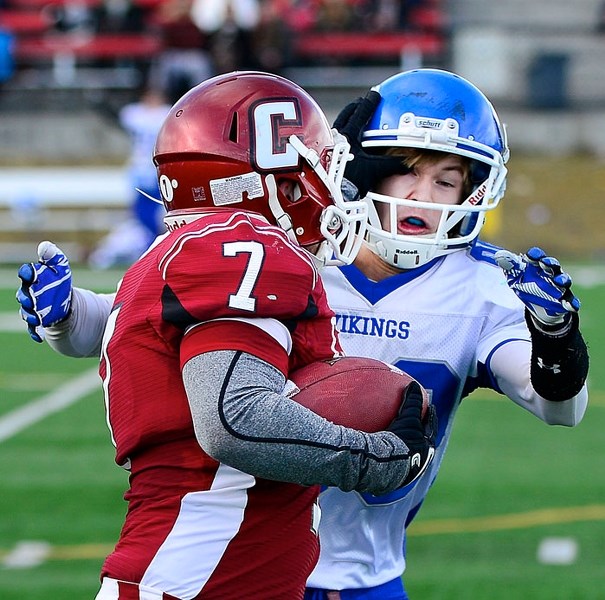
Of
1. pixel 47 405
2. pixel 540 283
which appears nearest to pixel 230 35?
pixel 47 405

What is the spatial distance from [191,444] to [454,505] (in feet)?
12.1

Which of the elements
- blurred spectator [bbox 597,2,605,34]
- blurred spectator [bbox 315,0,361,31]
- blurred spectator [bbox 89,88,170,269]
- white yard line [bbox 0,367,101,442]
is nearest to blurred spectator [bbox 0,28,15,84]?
blurred spectator [bbox 89,88,170,269]

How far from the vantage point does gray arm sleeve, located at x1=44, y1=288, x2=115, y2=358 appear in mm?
2797

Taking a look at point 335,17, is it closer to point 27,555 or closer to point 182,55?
point 182,55

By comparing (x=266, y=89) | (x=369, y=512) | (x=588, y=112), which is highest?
(x=266, y=89)

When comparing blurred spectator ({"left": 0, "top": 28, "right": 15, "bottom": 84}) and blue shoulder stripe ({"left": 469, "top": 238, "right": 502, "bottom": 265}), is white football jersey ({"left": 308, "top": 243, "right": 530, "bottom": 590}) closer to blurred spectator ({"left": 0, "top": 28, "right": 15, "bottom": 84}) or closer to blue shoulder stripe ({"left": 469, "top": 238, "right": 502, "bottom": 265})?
blue shoulder stripe ({"left": 469, "top": 238, "right": 502, "bottom": 265})

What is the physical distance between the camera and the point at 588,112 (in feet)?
56.4

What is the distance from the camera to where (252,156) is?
7.66 feet

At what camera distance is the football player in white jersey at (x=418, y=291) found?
9.44 ft

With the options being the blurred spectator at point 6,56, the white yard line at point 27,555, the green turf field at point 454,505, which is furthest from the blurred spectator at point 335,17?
the white yard line at point 27,555

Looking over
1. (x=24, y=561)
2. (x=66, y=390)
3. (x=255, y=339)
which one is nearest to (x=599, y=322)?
(x=66, y=390)

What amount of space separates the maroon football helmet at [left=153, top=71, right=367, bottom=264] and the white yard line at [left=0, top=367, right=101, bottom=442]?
4.89 meters

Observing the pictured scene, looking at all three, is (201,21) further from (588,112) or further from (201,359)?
(201,359)

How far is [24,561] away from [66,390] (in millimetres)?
3288
